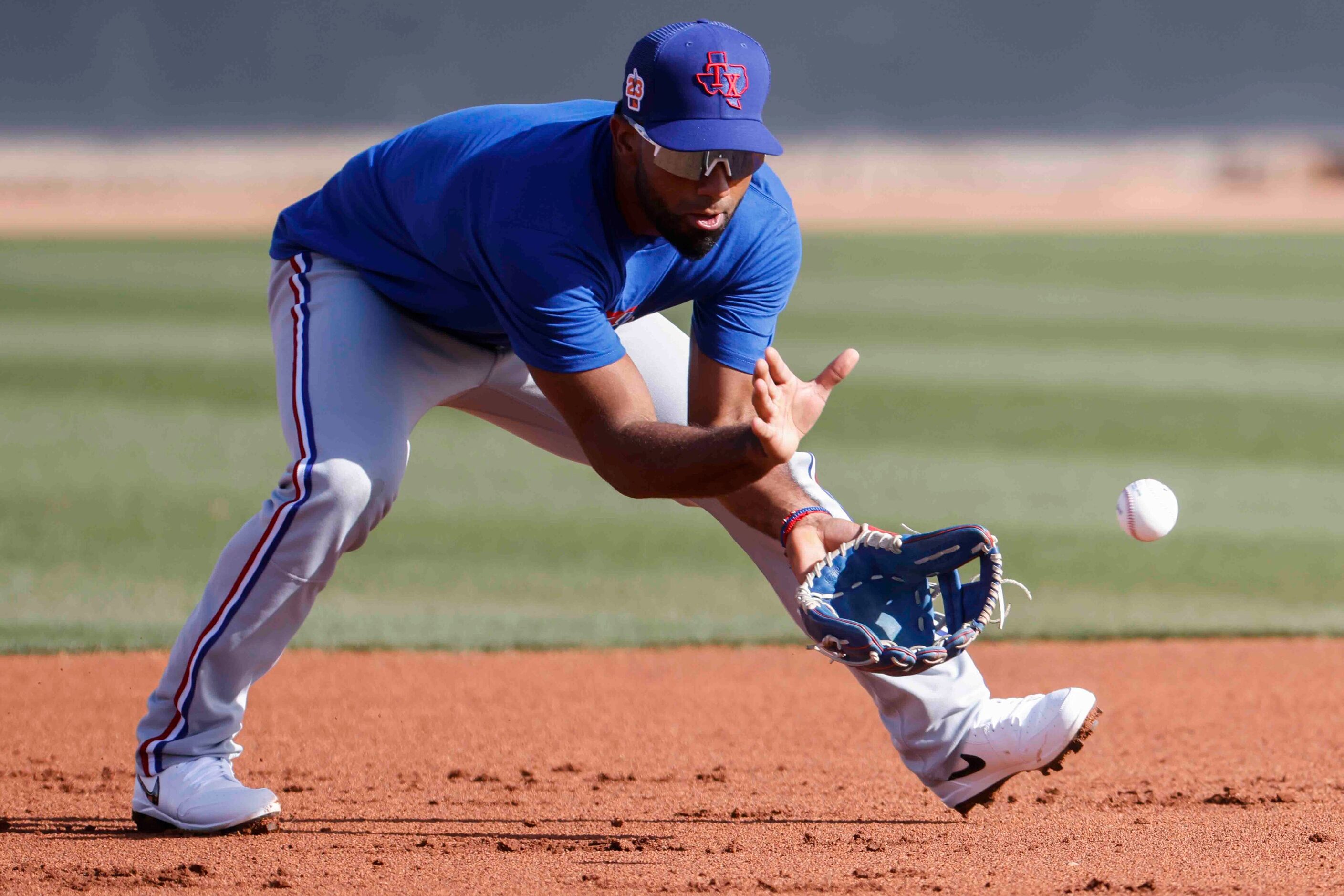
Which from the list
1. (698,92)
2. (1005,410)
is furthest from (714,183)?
(1005,410)

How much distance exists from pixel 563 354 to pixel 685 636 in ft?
9.46

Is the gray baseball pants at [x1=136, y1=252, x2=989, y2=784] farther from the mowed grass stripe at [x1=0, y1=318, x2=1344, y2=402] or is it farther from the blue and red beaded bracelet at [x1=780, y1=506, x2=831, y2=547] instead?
the mowed grass stripe at [x1=0, y1=318, x2=1344, y2=402]

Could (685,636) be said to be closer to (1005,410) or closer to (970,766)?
(970,766)

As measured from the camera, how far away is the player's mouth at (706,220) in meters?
2.93

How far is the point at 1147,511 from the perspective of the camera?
12.2 ft

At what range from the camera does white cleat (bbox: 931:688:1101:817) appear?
337cm

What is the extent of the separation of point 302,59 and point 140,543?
2934 centimetres

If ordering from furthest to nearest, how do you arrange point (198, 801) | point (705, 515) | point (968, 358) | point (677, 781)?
point (968, 358) → point (705, 515) → point (677, 781) → point (198, 801)

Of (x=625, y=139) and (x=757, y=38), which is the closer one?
(x=625, y=139)

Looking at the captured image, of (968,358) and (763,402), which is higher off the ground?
(968,358)

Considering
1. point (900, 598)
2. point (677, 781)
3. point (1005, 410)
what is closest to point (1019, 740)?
point (900, 598)

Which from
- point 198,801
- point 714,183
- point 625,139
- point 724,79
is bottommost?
point 198,801

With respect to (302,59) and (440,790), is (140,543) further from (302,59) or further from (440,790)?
(302,59)

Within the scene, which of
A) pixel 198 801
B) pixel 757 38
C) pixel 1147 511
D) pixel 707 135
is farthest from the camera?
pixel 757 38
